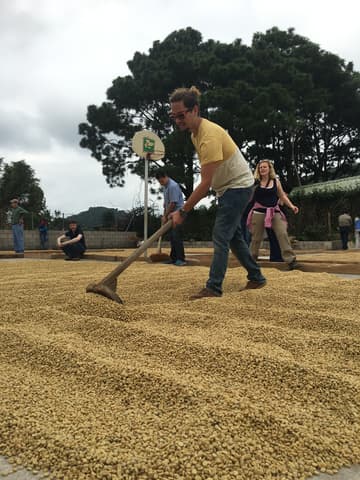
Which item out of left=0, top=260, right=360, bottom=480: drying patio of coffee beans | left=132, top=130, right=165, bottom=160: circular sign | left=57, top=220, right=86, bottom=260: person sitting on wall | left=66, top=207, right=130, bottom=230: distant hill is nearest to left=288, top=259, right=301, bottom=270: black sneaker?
left=0, top=260, right=360, bottom=480: drying patio of coffee beans

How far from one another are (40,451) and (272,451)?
512 millimetres

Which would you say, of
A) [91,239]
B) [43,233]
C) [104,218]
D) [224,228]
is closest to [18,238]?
[43,233]

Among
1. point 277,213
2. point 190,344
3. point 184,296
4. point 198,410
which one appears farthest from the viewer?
point 277,213

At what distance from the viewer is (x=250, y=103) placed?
18.3 meters

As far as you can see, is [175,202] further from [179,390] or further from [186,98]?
[179,390]

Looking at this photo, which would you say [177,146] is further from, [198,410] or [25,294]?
[198,410]

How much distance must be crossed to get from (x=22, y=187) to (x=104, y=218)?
4677 millimetres

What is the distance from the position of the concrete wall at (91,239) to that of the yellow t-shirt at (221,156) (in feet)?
36.5

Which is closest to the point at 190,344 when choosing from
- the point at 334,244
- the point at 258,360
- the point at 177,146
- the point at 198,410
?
the point at 258,360

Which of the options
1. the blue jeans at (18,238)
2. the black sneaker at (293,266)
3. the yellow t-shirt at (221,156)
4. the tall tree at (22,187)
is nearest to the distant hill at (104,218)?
the tall tree at (22,187)

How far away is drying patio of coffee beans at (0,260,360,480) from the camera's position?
2.87ft

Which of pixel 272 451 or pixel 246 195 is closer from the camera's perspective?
pixel 272 451

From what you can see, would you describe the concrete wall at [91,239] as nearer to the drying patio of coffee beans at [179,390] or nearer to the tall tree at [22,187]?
the tall tree at [22,187]

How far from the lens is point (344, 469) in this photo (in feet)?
2.83
